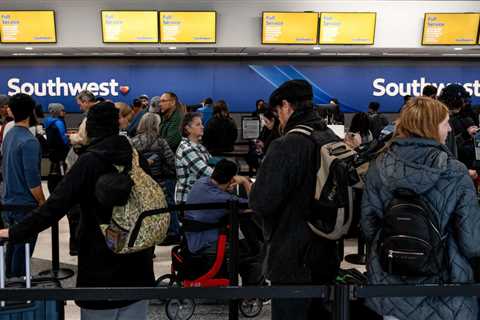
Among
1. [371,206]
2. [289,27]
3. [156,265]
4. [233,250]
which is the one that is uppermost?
[289,27]

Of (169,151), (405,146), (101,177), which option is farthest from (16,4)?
(405,146)

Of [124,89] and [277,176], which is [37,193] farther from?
[124,89]

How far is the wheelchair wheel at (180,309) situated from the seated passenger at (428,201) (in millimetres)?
2165

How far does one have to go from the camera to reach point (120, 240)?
232 cm

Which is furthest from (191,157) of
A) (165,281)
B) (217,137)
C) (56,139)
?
(56,139)

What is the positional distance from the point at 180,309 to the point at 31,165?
1.57 metres

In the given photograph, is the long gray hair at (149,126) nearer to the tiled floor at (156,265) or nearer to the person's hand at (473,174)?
the tiled floor at (156,265)

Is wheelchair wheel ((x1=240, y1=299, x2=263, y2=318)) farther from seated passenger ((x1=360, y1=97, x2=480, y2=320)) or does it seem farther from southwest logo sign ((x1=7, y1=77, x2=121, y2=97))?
southwest logo sign ((x1=7, y1=77, x2=121, y2=97))

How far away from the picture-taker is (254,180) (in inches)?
111

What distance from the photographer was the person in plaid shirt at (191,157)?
15.1 ft

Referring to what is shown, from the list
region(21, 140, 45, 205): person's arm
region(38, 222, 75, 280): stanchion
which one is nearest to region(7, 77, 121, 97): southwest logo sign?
region(38, 222, 75, 280): stanchion

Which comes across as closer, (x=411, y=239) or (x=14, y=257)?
(x=411, y=239)

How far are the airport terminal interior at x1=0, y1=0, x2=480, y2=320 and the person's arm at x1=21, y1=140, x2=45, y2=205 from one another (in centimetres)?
1

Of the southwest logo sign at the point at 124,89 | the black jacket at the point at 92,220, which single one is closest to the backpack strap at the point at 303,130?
the black jacket at the point at 92,220
